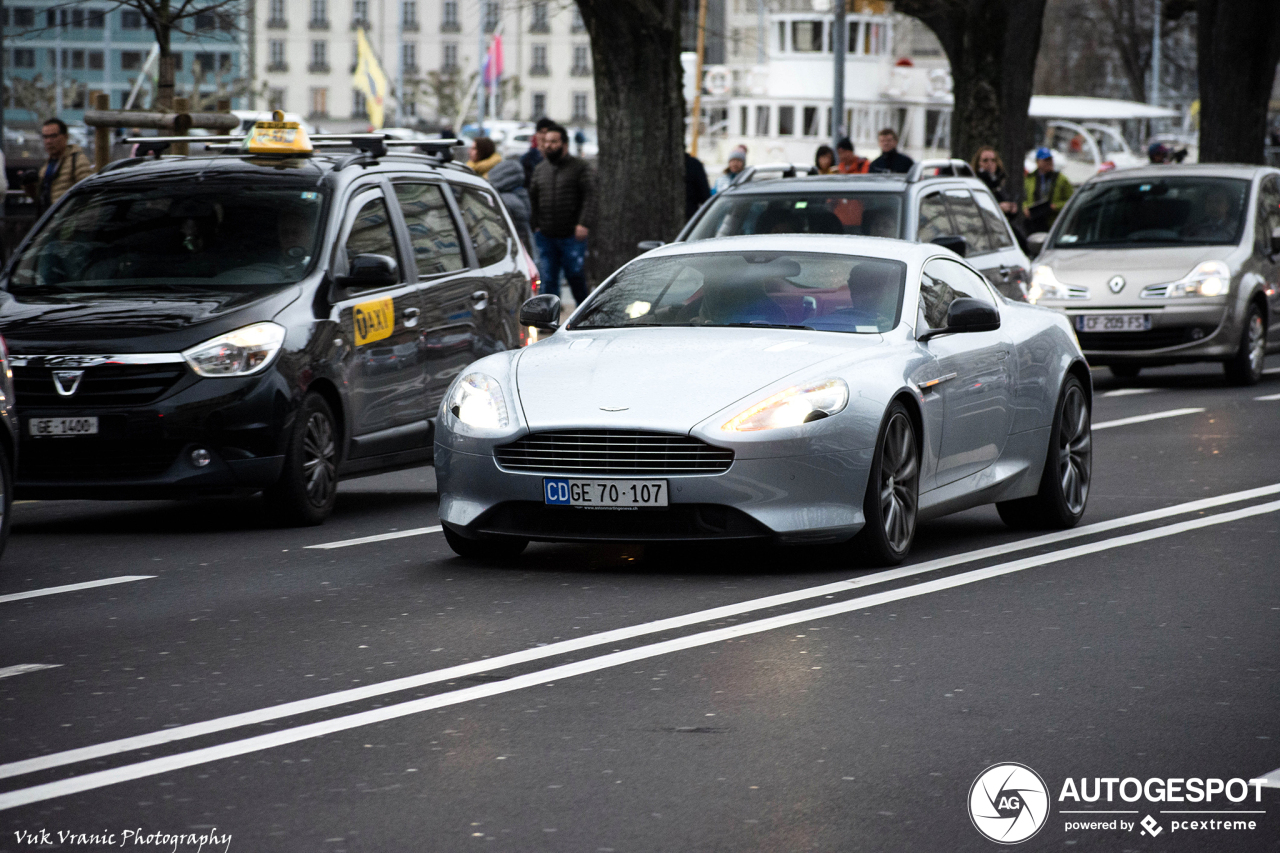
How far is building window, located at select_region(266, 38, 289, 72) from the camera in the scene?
431 feet

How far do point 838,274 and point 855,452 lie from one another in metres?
1.43

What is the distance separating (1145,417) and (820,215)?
10.1 ft

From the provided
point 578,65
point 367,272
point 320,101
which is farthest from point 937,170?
point 578,65

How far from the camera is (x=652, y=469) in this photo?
862 centimetres

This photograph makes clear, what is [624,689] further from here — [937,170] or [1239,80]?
[1239,80]

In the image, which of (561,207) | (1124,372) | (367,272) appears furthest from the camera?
(561,207)

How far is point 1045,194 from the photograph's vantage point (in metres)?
33.6

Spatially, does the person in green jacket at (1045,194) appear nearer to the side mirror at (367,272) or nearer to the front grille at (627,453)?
the side mirror at (367,272)

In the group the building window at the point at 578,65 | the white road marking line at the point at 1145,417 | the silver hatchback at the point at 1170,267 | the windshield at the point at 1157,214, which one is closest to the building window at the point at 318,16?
the building window at the point at 578,65

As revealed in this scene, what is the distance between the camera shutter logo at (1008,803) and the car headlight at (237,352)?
225 inches

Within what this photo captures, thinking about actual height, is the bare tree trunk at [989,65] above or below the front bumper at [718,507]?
above

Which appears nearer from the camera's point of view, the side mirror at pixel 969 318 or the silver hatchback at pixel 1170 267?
the side mirror at pixel 969 318

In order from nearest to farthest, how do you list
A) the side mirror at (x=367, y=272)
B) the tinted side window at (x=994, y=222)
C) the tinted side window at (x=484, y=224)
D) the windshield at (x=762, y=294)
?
the windshield at (x=762, y=294) < the side mirror at (x=367, y=272) < the tinted side window at (x=484, y=224) < the tinted side window at (x=994, y=222)

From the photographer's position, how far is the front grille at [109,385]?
10.4 m
